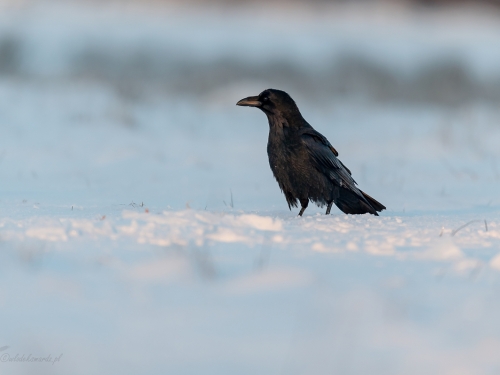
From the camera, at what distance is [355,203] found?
5.30 m

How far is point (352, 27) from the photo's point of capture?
16.6 m

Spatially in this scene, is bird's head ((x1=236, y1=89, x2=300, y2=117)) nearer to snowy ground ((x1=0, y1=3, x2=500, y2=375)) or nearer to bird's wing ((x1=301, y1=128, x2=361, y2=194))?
bird's wing ((x1=301, y1=128, x2=361, y2=194))

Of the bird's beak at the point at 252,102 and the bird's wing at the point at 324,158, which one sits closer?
the bird's wing at the point at 324,158

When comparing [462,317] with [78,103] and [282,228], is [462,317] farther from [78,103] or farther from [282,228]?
[78,103]

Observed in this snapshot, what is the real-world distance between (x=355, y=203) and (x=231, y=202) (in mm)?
1205

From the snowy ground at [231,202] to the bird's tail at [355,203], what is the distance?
8.5 inches

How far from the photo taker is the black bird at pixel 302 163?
16.2 ft

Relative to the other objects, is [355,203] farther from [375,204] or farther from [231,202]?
[231,202]

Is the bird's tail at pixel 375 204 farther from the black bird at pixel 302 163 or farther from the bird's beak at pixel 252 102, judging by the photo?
the bird's beak at pixel 252 102

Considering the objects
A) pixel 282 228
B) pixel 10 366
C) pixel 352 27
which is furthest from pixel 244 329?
pixel 352 27

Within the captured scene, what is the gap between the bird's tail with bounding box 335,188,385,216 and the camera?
5.25 meters

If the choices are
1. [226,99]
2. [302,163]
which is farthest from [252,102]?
[226,99]

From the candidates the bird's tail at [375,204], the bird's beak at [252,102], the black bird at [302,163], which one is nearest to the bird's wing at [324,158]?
the black bird at [302,163]

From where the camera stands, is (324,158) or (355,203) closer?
(324,158)
